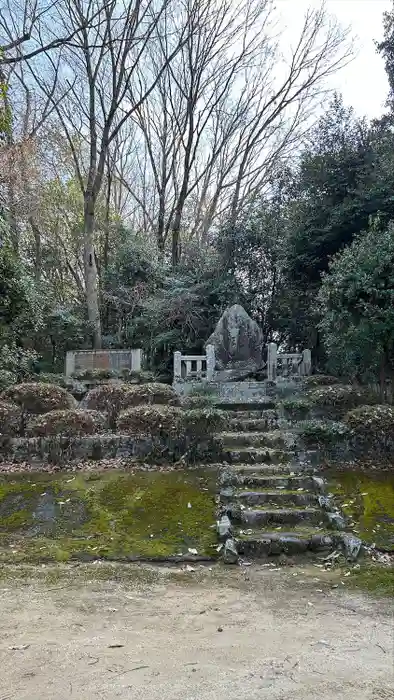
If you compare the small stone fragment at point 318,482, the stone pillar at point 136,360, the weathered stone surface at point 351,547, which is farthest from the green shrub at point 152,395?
the stone pillar at point 136,360

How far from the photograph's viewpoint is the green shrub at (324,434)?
20.6 feet

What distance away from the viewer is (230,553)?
4.18 meters

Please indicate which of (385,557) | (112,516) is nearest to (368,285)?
(385,557)

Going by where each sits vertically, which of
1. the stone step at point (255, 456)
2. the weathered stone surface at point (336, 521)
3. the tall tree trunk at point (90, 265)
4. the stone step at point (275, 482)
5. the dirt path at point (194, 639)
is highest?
the tall tree trunk at point (90, 265)

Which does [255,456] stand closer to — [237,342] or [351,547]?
[351,547]

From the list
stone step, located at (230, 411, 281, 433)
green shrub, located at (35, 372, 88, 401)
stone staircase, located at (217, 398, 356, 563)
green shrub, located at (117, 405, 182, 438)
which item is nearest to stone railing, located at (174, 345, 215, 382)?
green shrub, located at (35, 372, 88, 401)

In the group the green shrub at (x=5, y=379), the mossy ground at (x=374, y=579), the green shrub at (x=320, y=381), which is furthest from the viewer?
the green shrub at (x=320, y=381)

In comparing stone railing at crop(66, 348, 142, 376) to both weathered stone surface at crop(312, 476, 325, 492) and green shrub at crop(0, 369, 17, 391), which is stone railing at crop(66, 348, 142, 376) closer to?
green shrub at crop(0, 369, 17, 391)

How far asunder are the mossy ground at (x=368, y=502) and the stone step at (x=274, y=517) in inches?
14.0

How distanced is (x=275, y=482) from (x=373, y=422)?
1571mm

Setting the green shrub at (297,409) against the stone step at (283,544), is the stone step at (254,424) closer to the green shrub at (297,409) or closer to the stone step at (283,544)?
the green shrub at (297,409)

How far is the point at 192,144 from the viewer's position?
777 inches

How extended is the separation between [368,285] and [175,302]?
751 centimetres

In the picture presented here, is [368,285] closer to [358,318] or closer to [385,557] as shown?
[358,318]
